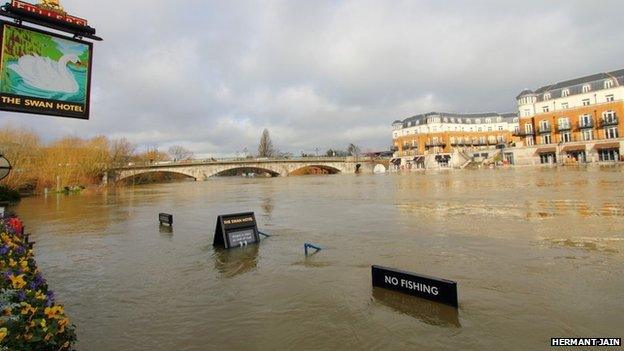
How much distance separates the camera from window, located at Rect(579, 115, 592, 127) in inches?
2773

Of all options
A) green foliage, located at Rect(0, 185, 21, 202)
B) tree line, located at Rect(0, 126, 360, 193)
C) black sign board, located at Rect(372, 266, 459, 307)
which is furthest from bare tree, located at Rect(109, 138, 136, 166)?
black sign board, located at Rect(372, 266, 459, 307)

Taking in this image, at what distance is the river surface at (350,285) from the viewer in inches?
222

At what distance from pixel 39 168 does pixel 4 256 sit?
56.5 metres

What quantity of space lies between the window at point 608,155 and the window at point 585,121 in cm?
584

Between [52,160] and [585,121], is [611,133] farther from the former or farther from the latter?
[52,160]

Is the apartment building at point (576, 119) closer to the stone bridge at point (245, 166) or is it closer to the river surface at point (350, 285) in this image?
the stone bridge at point (245, 166)

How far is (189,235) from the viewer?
15.0 meters

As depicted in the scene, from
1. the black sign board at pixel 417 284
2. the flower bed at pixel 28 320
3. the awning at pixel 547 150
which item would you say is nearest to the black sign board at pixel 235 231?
the black sign board at pixel 417 284

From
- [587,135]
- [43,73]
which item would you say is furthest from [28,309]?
[587,135]

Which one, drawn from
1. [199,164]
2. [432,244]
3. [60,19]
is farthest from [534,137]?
[60,19]

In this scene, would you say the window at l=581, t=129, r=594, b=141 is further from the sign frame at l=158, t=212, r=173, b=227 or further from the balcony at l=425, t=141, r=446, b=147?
the sign frame at l=158, t=212, r=173, b=227

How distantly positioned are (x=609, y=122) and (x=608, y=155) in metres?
6.05

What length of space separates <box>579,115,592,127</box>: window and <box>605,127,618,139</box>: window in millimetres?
3095

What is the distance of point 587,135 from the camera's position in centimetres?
7106
